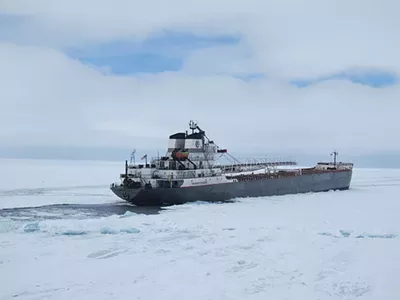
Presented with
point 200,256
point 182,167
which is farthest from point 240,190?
point 200,256

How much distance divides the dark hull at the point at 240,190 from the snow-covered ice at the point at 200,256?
3829 millimetres

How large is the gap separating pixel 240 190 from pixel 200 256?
17.1 metres

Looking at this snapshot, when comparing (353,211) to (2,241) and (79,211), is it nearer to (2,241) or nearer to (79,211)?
(79,211)

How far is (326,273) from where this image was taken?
955 cm

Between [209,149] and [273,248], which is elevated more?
[209,149]

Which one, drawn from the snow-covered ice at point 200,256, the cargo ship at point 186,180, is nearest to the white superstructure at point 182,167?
the cargo ship at point 186,180

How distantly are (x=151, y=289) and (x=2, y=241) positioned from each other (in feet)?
22.3

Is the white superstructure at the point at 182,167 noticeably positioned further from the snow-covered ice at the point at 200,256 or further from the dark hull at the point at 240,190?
the snow-covered ice at the point at 200,256

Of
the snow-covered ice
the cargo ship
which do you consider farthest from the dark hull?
the snow-covered ice

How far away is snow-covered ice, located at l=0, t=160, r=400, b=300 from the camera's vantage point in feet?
27.1

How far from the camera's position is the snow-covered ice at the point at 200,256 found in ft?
27.1

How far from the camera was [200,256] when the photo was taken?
11148 mm

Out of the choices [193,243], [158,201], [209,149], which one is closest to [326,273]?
[193,243]

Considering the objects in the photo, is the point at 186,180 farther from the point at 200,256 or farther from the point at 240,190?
the point at 200,256
